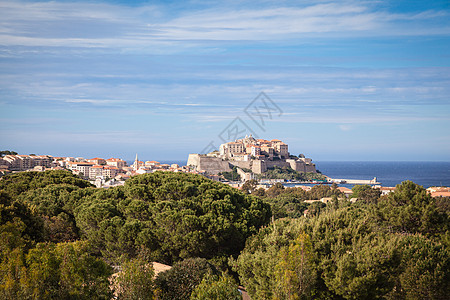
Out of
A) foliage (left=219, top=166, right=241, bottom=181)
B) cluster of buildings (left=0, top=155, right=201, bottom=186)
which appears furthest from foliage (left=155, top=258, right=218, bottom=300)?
foliage (left=219, top=166, right=241, bottom=181)

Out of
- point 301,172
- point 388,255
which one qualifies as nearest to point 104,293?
point 388,255

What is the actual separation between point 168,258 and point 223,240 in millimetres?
1596

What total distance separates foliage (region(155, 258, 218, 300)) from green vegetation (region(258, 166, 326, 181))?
70.7 m

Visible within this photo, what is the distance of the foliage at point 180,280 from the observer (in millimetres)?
7262

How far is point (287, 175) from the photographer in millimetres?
82438

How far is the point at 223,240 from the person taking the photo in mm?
11117

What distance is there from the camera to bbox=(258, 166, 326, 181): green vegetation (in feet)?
265

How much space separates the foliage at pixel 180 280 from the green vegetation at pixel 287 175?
232 ft

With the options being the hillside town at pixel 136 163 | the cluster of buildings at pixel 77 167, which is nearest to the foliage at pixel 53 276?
the cluster of buildings at pixel 77 167

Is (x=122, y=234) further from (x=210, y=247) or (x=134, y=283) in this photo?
(x=134, y=283)

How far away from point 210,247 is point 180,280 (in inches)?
140

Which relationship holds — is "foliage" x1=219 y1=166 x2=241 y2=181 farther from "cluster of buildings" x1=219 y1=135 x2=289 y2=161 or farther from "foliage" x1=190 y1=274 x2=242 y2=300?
"foliage" x1=190 y1=274 x2=242 y2=300

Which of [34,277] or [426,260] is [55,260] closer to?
[34,277]

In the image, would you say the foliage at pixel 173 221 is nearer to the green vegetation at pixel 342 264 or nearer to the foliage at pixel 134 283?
the green vegetation at pixel 342 264
